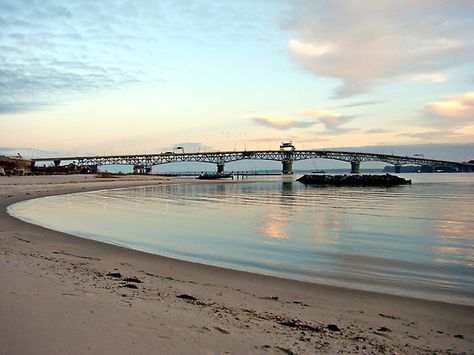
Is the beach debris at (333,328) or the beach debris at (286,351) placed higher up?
the beach debris at (286,351)

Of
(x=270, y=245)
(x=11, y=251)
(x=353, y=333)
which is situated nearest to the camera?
(x=353, y=333)

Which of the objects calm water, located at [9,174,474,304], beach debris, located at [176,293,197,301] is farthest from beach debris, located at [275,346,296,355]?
calm water, located at [9,174,474,304]

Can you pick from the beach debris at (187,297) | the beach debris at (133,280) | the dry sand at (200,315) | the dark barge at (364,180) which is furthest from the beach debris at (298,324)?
the dark barge at (364,180)

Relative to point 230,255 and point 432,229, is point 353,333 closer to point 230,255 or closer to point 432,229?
point 230,255

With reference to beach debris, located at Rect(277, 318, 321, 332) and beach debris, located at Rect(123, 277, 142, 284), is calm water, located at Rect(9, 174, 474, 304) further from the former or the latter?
beach debris, located at Rect(277, 318, 321, 332)

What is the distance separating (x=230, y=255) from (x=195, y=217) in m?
12.4

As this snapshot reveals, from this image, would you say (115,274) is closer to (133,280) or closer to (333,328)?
(133,280)

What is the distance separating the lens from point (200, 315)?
6.34m

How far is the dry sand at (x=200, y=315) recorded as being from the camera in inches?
196

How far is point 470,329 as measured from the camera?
652 centimetres

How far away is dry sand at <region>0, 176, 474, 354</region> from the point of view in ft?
16.3

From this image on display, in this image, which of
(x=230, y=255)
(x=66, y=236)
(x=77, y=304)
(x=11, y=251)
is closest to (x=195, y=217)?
(x=66, y=236)

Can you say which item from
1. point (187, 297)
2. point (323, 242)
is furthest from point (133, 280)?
point (323, 242)

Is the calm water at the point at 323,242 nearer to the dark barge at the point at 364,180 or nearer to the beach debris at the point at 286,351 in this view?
the beach debris at the point at 286,351
